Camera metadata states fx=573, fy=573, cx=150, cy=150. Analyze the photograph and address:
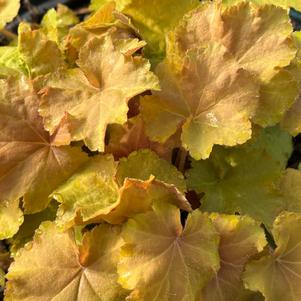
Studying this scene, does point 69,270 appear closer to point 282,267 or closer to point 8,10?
point 282,267

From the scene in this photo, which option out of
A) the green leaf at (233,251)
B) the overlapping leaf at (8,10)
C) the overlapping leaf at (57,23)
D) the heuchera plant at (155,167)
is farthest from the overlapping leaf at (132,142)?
the overlapping leaf at (8,10)

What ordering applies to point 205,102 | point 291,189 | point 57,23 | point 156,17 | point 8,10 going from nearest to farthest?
point 205,102, point 291,189, point 156,17, point 8,10, point 57,23

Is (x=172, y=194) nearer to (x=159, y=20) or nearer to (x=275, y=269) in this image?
(x=275, y=269)

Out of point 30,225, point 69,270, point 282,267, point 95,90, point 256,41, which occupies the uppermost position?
point 256,41

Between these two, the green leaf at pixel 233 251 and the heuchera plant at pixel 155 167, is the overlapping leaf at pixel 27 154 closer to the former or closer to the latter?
the heuchera plant at pixel 155 167

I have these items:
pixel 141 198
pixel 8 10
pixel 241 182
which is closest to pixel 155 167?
pixel 141 198

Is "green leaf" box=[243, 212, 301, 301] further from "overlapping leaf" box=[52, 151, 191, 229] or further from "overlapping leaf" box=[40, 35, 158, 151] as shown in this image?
"overlapping leaf" box=[40, 35, 158, 151]
